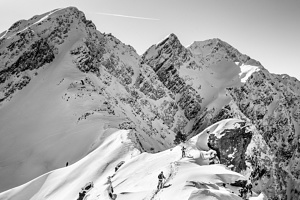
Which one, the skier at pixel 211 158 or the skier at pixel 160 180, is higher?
the skier at pixel 211 158

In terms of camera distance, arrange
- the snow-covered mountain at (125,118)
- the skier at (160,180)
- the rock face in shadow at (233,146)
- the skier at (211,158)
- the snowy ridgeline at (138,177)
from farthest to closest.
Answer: the rock face in shadow at (233,146) < the snow-covered mountain at (125,118) < the skier at (211,158) < the skier at (160,180) < the snowy ridgeline at (138,177)

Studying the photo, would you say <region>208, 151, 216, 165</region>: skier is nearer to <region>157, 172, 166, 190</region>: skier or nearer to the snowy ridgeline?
the snowy ridgeline

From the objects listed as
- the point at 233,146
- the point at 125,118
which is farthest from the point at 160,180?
the point at 125,118

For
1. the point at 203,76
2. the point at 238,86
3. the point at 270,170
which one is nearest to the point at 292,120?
the point at 238,86

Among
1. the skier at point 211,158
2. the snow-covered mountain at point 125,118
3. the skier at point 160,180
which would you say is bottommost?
the skier at point 160,180

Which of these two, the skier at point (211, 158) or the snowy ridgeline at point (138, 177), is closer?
the snowy ridgeline at point (138, 177)

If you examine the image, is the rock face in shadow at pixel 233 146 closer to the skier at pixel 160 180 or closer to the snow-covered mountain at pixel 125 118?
the snow-covered mountain at pixel 125 118

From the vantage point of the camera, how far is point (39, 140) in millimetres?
62781

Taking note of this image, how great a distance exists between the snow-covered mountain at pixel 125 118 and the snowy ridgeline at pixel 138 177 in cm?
15

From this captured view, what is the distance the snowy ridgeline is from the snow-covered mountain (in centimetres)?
15

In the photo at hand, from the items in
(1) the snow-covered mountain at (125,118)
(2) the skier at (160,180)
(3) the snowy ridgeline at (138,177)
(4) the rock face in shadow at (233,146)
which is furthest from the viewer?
(4) the rock face in shadow at (233,146)

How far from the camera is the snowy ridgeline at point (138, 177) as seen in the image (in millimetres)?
17906

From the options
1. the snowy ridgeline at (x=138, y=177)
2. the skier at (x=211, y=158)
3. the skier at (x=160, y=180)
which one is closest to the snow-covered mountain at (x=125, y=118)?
the snowy ridgeline at (x=138, y=177)

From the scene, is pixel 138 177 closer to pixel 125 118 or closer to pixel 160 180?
pixel 160 180
